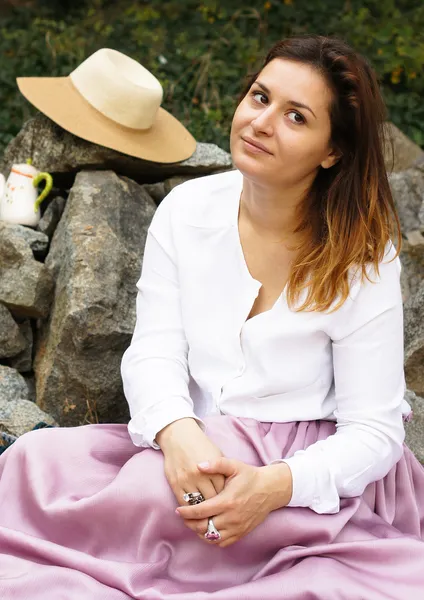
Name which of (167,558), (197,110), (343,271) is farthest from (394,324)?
(197,110)

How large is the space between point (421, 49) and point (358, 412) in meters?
4.34

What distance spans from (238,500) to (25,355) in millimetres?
1815

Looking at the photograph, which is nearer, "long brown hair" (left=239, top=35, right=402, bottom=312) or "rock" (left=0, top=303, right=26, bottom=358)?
"long brown hair" (left=239, top=35, right=402, bottom=312)

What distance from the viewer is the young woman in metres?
2.08

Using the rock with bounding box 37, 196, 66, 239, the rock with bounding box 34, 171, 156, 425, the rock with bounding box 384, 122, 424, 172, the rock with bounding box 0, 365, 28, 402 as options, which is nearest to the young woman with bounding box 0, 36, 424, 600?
the rock with bounding box 34, 171, 156, 425

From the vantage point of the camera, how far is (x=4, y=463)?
91.5 inches

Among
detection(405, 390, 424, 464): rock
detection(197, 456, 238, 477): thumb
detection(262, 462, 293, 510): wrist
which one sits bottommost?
detection(405, 390, 424, 464): rock

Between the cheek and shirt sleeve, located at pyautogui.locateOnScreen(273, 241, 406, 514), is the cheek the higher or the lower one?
the higher one

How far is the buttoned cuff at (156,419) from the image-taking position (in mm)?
2270

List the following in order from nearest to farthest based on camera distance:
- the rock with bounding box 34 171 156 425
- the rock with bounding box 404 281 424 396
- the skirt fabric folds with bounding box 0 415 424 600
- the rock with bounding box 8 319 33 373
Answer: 1. the skirt fabric folds with bounding box 0 415 424 600
2. the rock with bounding box 34 171 156 425
3. the rock with bounding box 404 281 424 396
4. the rock with bounding box 8 319 33 373

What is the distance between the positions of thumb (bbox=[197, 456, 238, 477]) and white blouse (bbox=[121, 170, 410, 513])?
0.51 ft

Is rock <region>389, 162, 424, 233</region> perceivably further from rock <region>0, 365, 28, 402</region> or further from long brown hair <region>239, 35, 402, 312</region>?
long brown hair <region>239, 35, 402, 312</region>

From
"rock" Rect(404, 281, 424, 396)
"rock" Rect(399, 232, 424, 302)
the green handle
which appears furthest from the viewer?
"rock" Rect(399, 232, 424, 302)

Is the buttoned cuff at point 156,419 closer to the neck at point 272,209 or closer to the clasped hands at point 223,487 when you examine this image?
the clasped hands at point 223,487
